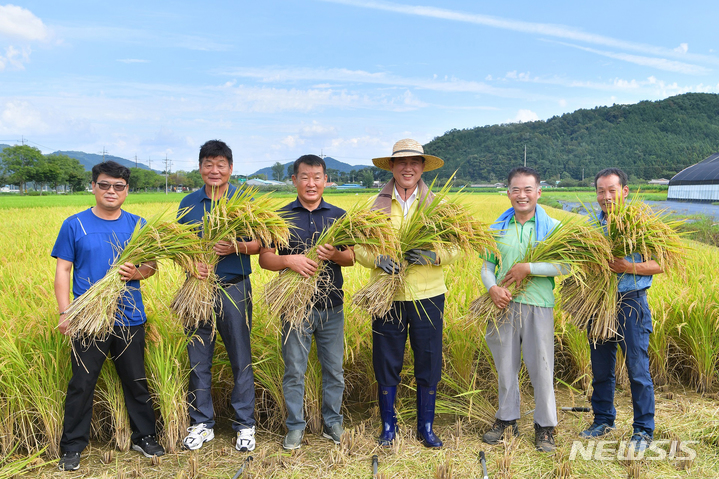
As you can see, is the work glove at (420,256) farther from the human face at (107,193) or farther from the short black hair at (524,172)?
the human face at (107,193)

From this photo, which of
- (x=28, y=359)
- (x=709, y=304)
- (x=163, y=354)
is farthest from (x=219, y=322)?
(x=709, y=304)

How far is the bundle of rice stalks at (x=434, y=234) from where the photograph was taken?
109 inches

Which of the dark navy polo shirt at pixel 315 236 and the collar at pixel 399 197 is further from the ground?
the collar at pixel 399 197

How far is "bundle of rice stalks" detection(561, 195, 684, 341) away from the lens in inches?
110

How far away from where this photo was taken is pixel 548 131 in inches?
3314

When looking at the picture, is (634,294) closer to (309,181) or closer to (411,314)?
(411,314)

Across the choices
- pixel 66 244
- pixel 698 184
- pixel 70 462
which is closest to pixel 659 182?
pixel 698 184

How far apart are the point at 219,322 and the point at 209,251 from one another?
0.49m

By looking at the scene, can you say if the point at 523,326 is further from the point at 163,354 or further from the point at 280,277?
the point at 163,354

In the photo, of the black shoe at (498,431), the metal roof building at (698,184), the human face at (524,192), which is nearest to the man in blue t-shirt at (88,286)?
the black shoe at (498,431)

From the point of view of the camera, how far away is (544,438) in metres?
2.90

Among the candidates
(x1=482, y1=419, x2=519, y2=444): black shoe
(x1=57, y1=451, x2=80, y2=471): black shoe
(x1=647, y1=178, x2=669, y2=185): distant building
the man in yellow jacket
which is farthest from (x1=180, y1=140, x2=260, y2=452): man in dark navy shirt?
(x1=647, y1=178, x2=669, y2=185): distant building

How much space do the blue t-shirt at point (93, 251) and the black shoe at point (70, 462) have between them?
87 centimetres

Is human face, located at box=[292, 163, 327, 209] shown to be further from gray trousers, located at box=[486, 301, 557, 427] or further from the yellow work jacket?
gray trousers, located at box=[486, 301, 557, 427]
